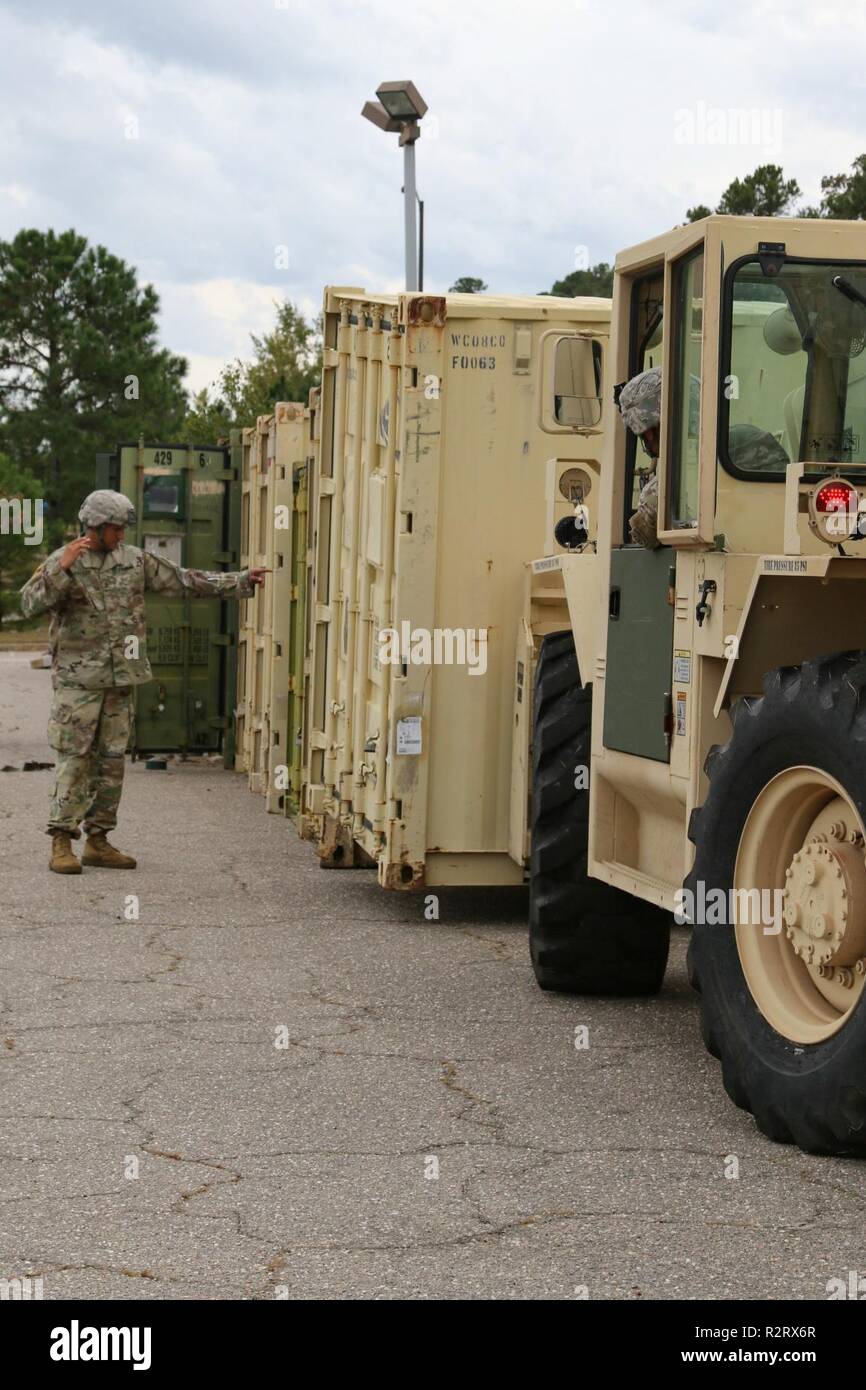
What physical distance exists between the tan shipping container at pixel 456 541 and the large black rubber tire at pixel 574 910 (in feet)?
4.28

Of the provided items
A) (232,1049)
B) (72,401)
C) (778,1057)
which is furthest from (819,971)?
(72,401)

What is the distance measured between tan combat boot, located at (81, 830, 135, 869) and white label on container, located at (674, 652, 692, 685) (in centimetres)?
540

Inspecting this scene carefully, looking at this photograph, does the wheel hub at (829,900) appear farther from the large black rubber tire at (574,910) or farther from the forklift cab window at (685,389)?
the large black rubber tire at (574,910)

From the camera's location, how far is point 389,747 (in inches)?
352

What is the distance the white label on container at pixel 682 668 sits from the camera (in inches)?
233

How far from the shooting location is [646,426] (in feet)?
20.7

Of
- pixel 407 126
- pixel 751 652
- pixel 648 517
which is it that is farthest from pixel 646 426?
pixel 407 126

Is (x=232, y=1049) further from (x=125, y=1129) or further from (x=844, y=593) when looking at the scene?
(x=844, y=593)

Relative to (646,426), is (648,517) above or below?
below

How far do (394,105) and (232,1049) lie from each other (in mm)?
11288

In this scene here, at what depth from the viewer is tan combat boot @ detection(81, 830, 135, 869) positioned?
10781mm

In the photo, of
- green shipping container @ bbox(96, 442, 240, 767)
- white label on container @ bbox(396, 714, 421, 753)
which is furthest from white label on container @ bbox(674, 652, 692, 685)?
green shipping container @ bbox(96, 442, 240, 767)

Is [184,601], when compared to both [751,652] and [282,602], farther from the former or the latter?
[751,652]

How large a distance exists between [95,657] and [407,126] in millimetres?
7133
